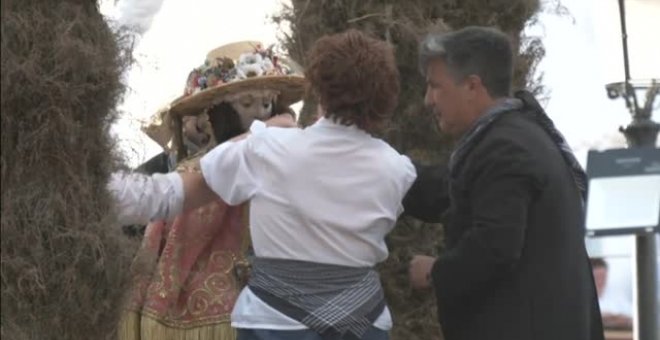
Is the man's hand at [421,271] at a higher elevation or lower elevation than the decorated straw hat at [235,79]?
lower

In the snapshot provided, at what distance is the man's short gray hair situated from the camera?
315 cm

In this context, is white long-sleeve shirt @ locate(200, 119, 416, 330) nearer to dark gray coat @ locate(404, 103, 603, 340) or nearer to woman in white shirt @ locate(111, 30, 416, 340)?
woman in white shirt @ locate(111, 30, 416, 340)

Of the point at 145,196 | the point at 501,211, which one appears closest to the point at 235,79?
the point at 145,196

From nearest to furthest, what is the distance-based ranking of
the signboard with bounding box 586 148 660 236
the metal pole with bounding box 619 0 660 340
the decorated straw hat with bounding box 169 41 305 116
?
the decorated straw hat with bounding box 169 41 305 116 → the signboard with bounding box 586 148 660 236 → the metal pole with bounding box 619 0 660 340

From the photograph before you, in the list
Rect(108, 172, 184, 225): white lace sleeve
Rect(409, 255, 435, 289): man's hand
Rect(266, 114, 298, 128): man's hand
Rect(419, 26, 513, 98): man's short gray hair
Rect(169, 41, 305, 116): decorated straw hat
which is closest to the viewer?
Rect(108, 172, 184, 225): white lace sleeve

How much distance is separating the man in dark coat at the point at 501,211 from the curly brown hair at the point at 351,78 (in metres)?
0.21

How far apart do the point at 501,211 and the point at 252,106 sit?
3.30ft

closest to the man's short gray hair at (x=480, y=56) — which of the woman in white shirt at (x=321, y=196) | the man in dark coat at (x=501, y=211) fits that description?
the man in dark coat at (x=501, y=211)

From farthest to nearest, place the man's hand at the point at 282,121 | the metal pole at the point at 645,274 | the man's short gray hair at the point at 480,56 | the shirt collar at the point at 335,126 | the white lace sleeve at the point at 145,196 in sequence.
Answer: the metal pole at the point at 645,274 < the man's hand at the point at 282,121 < the man's short gray hair at the point at 480,56 < the shirt collar at the point at 335,126 < the white lace sleeve at the point at 145,196

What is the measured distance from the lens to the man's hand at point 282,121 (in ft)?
11.2

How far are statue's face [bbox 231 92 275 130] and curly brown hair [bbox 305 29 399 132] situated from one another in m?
0.64

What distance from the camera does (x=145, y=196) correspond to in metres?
3.07

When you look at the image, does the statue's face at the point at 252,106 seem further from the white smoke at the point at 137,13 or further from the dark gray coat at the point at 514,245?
the dark gray coat at the point at 514,245

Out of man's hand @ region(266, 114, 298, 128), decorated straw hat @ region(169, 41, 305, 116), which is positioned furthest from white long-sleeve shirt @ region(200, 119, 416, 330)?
decorated straw hat @ region(169, 41, 305, 116)
